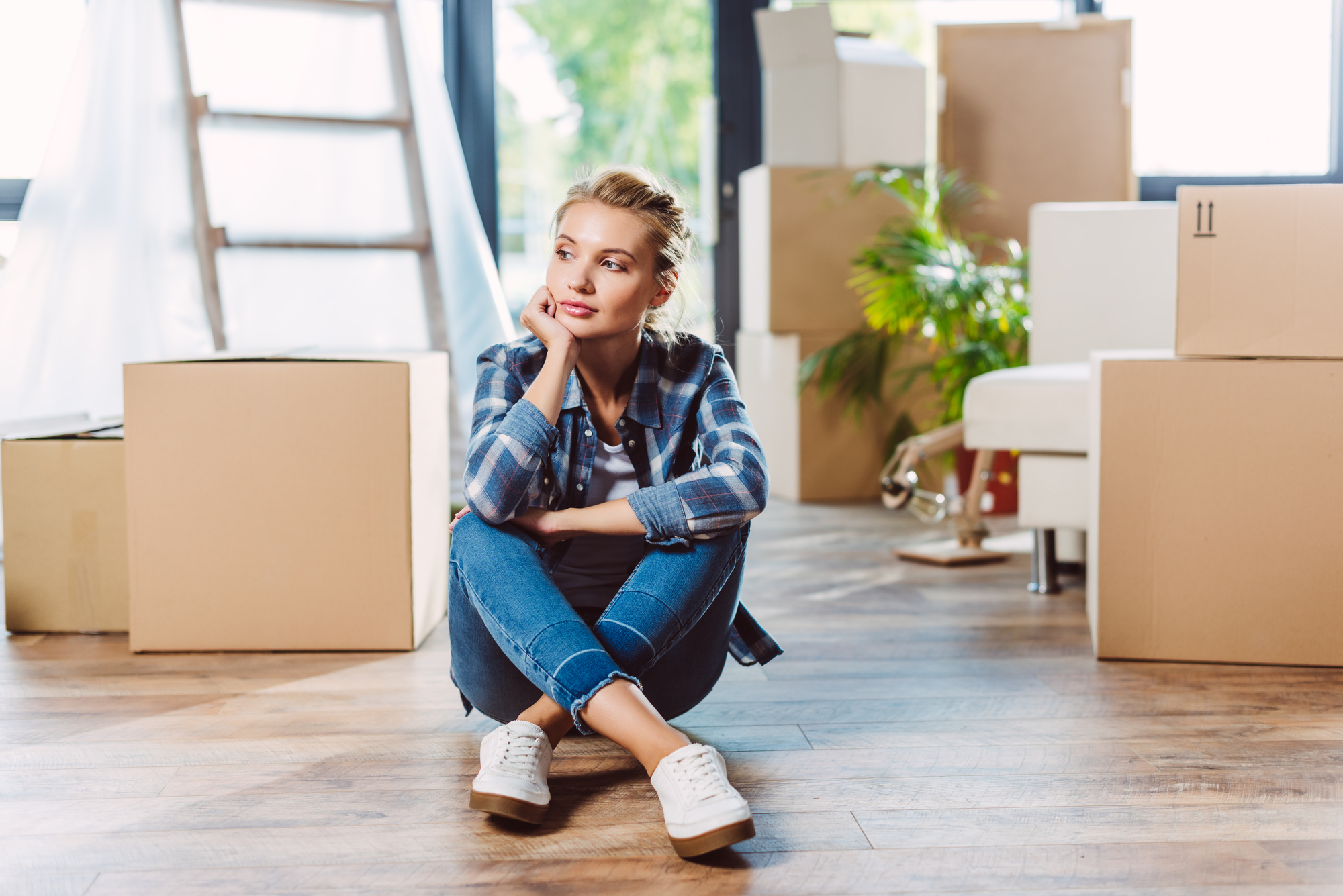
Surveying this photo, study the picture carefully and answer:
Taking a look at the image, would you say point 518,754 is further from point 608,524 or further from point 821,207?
point 821,207

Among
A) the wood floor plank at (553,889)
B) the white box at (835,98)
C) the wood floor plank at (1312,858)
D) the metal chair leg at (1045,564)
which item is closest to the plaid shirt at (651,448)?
the wood floor plank at (553,889)

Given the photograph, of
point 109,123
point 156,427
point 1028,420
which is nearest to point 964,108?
point 1028,420

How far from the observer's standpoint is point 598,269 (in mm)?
1281

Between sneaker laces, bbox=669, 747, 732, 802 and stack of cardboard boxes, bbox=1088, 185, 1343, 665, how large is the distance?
855 mm

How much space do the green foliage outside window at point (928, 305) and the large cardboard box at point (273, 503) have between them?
1.43 m

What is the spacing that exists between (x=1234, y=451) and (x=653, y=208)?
0.91m

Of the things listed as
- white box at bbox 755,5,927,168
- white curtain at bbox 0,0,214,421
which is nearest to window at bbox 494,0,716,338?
white box at bbox 755,5,927,168

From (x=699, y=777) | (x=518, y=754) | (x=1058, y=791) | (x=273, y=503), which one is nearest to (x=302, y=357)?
(x=273, y=503)

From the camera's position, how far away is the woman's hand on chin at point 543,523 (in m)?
1.24

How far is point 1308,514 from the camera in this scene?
63.6 inches

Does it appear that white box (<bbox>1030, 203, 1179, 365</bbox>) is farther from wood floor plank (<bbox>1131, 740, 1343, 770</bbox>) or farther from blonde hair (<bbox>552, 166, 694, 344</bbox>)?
blonde hair (<bbox>552, 166, 694, 344</bbox>)

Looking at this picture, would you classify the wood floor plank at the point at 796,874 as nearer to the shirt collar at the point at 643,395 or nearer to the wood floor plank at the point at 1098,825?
the wood floor plank at the point at 1098,825

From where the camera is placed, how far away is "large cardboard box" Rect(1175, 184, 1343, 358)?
1.55 meters

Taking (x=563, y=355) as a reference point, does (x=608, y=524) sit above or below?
below
